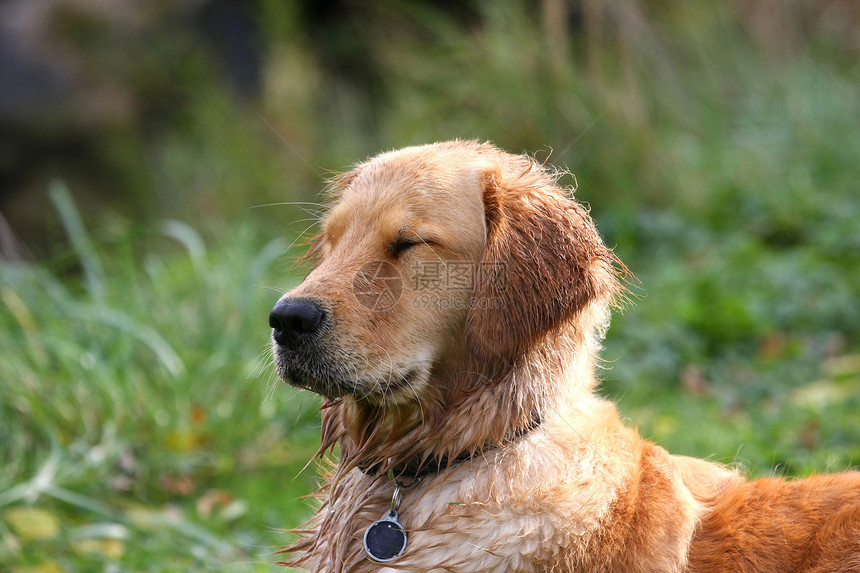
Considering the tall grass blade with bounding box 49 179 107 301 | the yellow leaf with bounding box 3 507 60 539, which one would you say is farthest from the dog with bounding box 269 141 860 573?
the tall grass blade with bounding box 49 179 107 301

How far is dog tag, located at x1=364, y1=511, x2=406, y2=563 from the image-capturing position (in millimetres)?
2719

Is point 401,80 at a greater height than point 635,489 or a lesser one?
lesser

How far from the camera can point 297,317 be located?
2686 millimetres

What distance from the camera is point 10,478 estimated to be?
459 cm

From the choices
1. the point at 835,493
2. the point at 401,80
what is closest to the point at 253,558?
the point at 835,493

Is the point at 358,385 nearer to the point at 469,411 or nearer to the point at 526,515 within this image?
the point at 469,411

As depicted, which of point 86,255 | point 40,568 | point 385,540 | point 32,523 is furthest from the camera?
point 86,255

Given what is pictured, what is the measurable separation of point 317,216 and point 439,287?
0.93m

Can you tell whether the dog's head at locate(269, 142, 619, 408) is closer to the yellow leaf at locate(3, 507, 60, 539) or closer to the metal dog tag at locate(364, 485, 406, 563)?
the metal dog tag at locate(364, 485, 406, 563)

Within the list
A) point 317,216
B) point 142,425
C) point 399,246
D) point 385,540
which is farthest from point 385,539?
point 142,425

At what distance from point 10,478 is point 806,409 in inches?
196

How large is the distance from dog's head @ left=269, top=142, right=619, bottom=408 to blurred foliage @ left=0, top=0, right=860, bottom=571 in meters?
0.71

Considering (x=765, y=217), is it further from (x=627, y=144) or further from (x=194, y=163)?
(x=194, y=163)

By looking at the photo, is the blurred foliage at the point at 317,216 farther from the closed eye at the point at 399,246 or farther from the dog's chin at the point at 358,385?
the closed eye at the point at 399,246
